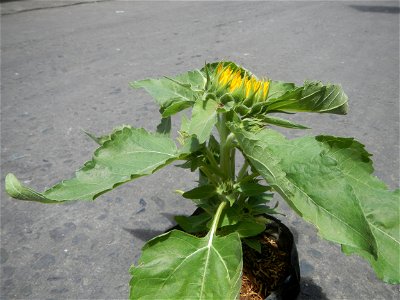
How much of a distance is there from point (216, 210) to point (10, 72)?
2.55 metres

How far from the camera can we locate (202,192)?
864mm

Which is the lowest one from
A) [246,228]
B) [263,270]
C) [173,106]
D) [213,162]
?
[263,270]

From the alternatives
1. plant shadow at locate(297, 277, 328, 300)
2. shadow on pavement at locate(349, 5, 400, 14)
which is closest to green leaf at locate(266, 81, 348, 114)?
plant shadow at locate(297, 277, 328, 300)

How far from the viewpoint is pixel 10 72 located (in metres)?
2.90

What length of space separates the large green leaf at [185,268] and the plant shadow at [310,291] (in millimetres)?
608

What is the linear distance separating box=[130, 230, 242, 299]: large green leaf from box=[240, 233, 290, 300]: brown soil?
0.23 metres

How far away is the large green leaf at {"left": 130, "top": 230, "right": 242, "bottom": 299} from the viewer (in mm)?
700

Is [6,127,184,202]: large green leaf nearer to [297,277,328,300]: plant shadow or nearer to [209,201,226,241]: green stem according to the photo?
[209,201,226,241]: green stem

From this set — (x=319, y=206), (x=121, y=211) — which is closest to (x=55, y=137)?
(x=121, y=211)

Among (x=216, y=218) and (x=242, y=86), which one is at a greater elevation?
(x=242, y=86)

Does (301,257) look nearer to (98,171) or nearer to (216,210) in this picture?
(216,210)

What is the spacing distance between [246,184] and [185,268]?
0.22m

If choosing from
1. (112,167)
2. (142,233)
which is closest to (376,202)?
(112,167)

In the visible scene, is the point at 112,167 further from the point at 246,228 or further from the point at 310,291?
the point at 310,291
